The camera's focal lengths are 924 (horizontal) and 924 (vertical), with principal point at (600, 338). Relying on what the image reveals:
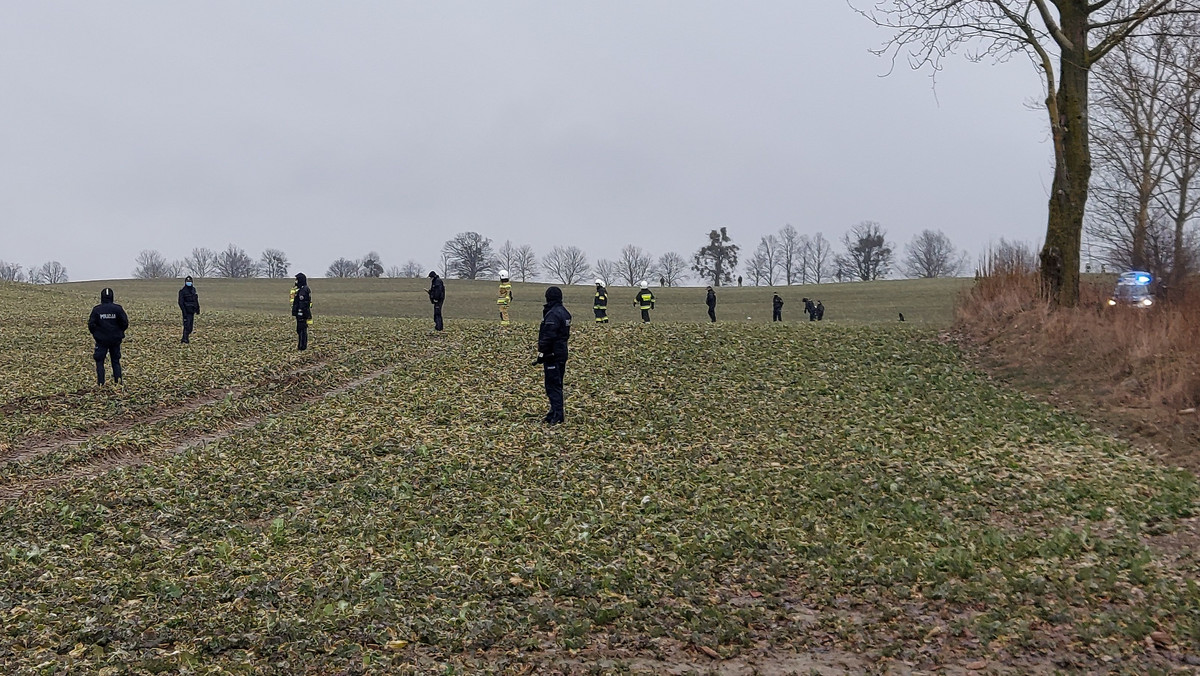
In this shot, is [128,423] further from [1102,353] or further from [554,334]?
[1102,353]

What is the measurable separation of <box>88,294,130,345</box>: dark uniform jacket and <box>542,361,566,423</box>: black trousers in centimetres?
1034

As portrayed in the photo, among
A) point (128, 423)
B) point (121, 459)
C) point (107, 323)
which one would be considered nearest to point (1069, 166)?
point (121, 459)

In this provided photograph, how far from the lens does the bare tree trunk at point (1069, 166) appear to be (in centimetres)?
2250

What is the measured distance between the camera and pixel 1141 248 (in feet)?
123

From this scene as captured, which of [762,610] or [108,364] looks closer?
[762,610]

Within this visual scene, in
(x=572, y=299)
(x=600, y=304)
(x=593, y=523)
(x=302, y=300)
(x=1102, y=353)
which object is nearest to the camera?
(x=593, y=523)

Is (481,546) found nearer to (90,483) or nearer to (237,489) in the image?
(237,489)

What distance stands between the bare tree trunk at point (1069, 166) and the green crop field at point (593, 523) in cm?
338

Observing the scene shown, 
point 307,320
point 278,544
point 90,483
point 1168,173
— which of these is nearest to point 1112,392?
point 278,544

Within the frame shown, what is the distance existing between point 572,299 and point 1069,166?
50.1 m

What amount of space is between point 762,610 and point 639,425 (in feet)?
28.5

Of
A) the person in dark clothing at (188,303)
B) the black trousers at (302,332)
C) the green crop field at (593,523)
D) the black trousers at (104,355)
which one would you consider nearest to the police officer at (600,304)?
the green crop field at (593,523)

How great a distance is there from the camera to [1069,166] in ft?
74.3

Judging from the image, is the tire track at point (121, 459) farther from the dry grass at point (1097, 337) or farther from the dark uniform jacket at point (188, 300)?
the dry grass at point (1097, 337)
